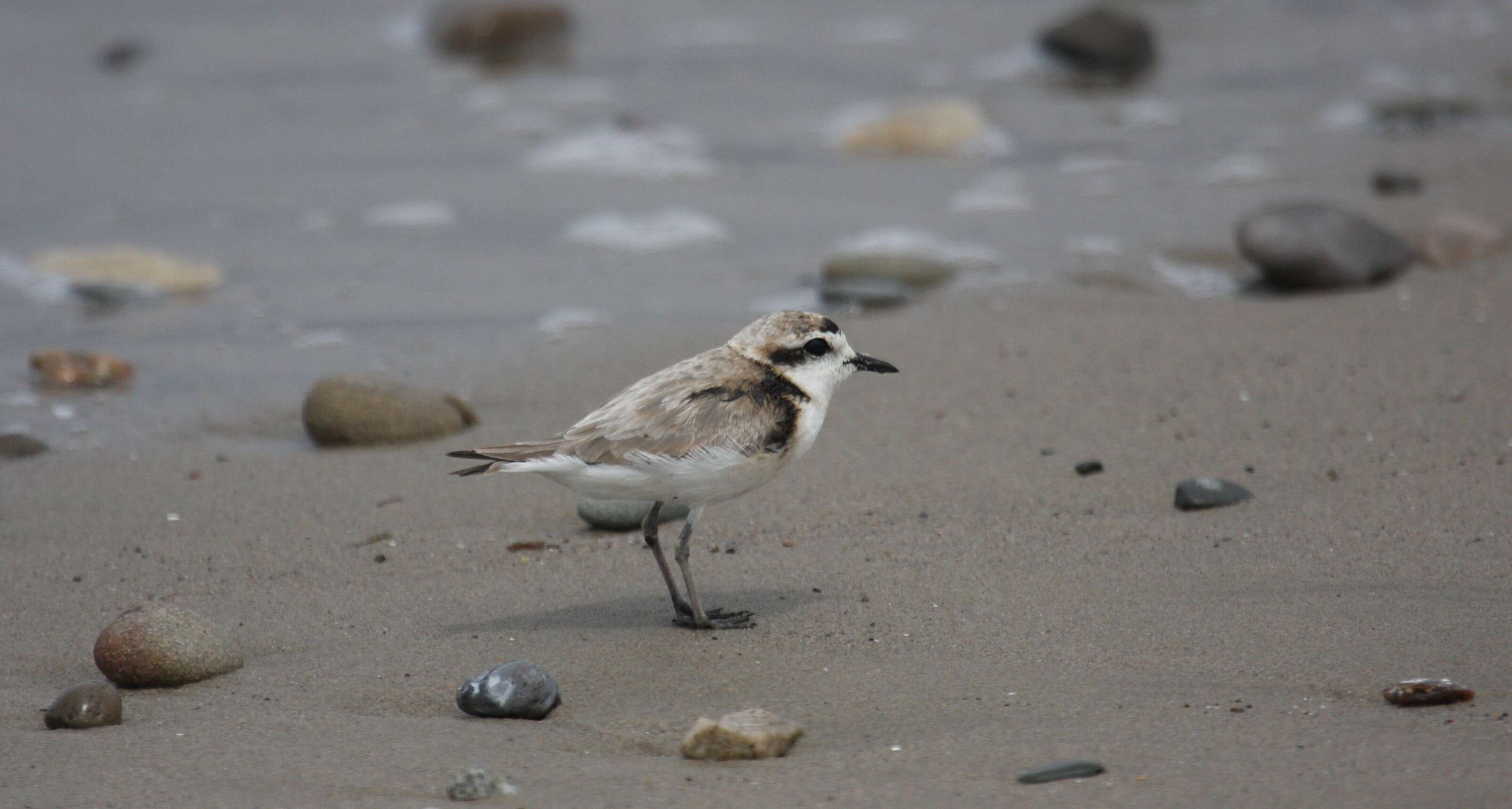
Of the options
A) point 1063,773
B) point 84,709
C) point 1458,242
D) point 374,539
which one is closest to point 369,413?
point 374,539

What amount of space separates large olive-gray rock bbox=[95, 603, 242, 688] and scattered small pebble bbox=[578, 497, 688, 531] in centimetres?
165

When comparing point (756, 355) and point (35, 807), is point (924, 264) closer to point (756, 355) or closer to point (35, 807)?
point (756, 355)

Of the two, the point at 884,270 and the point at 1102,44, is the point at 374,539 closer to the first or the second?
the point at 884,270

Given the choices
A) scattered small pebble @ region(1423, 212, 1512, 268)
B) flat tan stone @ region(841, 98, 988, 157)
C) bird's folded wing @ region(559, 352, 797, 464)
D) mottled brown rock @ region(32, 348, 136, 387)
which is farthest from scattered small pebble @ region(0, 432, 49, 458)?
scattered small pebble @ region(1423, 212, 1512, 268)

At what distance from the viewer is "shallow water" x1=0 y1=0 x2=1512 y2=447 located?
8.68 m

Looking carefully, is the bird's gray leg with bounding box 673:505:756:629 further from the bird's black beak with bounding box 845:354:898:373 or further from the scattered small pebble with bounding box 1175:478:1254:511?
the scattered small pebble with bounding box 1175:478:1254:511

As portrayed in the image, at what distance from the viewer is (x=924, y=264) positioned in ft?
29.5

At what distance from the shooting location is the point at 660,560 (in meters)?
5.04

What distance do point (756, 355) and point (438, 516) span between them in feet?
5.70

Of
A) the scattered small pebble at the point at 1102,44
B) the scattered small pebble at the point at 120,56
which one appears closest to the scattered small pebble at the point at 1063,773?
the scattered small pebble at the point at 1102,44

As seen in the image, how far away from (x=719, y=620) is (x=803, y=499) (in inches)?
48.8

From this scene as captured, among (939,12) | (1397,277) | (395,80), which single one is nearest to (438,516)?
(1397,277)

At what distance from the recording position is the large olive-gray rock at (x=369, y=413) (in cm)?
691

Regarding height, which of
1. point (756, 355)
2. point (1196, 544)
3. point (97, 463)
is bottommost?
point (97, 463)
